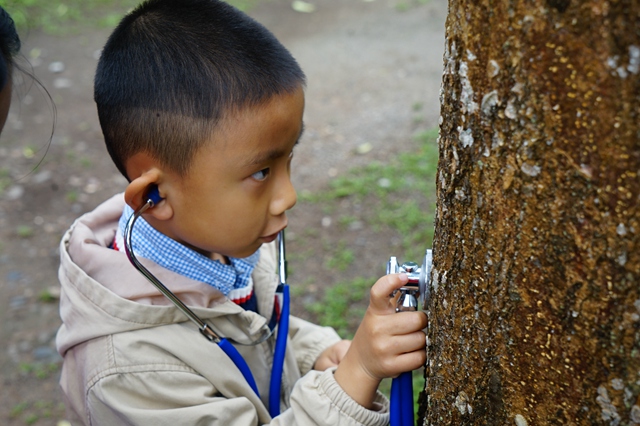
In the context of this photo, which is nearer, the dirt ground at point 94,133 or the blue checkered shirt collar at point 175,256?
the blue checkered shirt collar at point 175,256

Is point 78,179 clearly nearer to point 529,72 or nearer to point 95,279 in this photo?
point 95,279

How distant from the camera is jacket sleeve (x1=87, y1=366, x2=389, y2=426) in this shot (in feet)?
4.80

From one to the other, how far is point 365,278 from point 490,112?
9.32ft

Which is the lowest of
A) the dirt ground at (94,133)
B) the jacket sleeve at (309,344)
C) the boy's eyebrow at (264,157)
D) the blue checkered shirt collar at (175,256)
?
the dirt ground at (94,133)

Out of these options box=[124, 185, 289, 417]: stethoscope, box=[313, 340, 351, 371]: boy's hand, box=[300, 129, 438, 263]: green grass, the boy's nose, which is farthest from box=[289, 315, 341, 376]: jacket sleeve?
box=[300, 129, 438, 263]: green grass

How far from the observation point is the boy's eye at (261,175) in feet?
5.08

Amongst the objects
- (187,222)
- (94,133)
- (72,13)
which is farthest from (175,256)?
(72,13)

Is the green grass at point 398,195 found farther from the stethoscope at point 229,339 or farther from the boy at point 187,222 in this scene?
the boy at point 187,222

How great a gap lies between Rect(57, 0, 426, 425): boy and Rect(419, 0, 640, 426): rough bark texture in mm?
336

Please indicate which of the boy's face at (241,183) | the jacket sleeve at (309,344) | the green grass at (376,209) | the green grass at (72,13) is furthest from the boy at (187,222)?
the green grass at (72,13)

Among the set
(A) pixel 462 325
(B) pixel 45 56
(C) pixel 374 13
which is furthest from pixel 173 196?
(C) pixel 374 13

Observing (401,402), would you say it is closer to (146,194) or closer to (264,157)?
(264,157)

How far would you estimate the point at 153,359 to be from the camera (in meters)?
1.52

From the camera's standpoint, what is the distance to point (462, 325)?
1.18m
